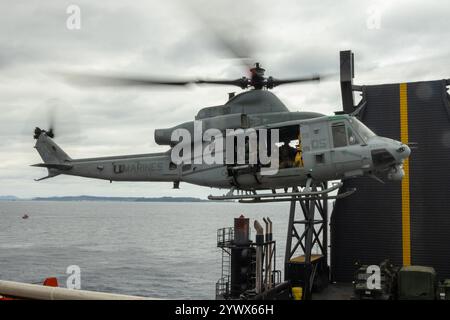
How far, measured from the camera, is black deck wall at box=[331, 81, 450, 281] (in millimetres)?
29875

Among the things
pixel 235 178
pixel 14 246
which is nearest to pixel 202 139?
pixel 235 178

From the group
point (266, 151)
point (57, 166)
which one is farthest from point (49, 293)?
point (57, 166)

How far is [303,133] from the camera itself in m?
15.6

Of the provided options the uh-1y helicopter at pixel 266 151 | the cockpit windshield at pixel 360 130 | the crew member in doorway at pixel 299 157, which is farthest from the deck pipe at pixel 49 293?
the cockpit windshield at pixel 360 130

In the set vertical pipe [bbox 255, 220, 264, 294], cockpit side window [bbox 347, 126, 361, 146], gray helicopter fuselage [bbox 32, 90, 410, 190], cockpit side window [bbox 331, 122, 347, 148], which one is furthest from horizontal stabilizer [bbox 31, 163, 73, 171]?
vertical pipe [bbox 255, 220, 264, 294]

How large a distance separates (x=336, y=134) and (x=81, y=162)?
10581mm

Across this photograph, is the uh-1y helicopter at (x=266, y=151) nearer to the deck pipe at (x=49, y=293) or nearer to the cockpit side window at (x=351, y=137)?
the cockpit side window at (x=351, y=137)

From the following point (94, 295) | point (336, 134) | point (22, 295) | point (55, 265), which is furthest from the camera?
point (55, 265)

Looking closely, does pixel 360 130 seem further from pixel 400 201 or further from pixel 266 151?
pixel 400 201

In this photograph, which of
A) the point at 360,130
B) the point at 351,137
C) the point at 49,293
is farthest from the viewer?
the point at 360,130

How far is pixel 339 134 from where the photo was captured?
604 inches

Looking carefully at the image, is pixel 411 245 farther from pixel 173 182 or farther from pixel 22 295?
pixel 22 295

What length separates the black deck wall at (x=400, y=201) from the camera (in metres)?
29.9

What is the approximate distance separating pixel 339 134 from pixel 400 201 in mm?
17732
